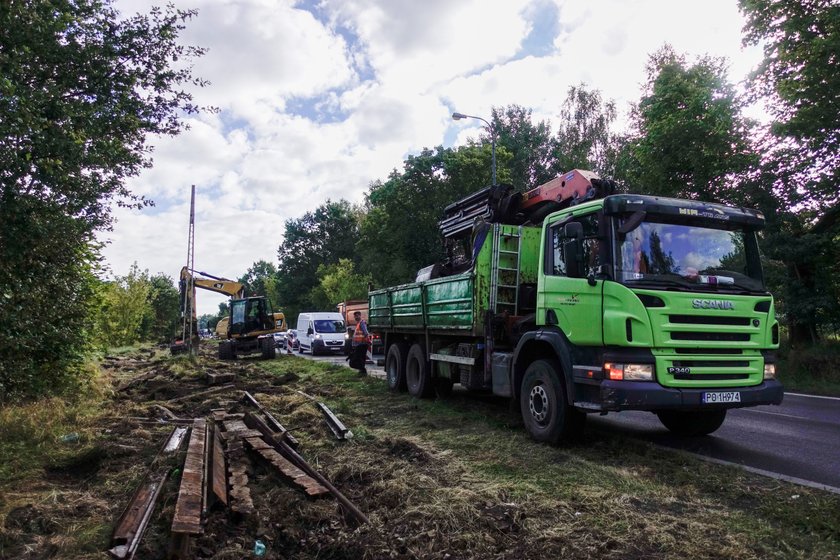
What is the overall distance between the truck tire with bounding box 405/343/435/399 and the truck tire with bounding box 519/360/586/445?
155 inches

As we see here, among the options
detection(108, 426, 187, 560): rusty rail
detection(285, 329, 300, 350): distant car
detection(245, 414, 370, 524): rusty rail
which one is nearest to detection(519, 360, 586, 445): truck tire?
detection(245, 414, 370, 524): rusty rail

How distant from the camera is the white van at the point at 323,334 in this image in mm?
27875

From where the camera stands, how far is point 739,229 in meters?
6.71

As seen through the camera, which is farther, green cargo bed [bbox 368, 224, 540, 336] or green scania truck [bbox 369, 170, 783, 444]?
green cargo bed [bbox 368, 224, 540, 336]

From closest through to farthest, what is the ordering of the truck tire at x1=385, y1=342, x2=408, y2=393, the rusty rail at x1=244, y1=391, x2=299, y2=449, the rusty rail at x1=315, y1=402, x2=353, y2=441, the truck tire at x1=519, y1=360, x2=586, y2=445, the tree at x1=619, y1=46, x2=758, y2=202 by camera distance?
1. the truck tire at x1=519, y1=360, x2=586, y2=445
2. the rusty rail at x1=244, y1=391, x2=299, y2=449
3. the rusty rail at x1=315, y1=402, x2=353, y2=441
4. the truck tire at x1=385, y1=342, x2=408, y2=393
5. the tree at x1=619, y1=46, x2=758, y2=202

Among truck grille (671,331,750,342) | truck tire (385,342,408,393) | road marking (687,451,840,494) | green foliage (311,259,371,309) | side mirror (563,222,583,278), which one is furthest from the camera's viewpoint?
green foliage (311,259,371,309)

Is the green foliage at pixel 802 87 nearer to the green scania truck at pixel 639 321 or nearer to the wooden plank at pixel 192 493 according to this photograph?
the green scania truck at pixel 639 321

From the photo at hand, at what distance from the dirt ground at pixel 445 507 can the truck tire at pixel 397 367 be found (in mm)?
4380

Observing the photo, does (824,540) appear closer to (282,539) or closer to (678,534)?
(678,534)

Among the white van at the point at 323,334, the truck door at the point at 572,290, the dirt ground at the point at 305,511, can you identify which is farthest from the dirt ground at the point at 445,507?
the white van at the point at 323,334

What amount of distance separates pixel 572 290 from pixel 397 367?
6.49m

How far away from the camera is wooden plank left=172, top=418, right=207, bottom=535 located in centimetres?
414

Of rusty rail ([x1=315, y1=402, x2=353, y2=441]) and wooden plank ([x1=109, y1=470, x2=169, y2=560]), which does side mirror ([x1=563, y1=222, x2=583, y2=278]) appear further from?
wooden plank ([x1=109, y1=470, x2=169, y2=560])

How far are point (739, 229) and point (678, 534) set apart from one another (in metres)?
3.97
